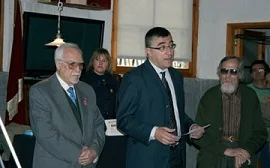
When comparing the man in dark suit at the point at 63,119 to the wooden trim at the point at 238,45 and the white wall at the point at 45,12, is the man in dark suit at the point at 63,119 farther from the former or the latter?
the wooden trim at the point at 238,45

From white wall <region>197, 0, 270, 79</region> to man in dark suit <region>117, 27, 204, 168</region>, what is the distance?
421 cm

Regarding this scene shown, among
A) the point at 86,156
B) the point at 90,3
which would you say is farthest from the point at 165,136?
the point at 90,3

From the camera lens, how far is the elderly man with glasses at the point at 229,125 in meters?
3.99

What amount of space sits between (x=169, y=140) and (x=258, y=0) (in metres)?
4.54

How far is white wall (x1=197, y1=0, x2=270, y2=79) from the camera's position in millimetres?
7648

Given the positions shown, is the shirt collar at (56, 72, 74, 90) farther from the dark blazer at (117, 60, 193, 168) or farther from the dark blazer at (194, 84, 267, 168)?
the dark blazer at (194, 84, 267, 168)

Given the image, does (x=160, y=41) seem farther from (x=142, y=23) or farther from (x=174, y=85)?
(x=142, y=23)

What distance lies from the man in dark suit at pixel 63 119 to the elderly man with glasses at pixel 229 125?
859mm

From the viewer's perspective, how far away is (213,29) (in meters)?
7.79

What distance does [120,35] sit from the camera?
708cm

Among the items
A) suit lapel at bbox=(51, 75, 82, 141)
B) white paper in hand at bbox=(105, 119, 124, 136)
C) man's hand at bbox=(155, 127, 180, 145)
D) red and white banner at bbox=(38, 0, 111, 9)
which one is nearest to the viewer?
man's hand at bbox=(155, 127, 180, 145)

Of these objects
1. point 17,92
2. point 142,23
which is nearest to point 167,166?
point 17,92

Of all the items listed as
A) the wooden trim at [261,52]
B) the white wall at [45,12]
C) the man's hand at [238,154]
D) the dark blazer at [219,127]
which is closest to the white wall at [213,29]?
the wooden trim at [261,52]

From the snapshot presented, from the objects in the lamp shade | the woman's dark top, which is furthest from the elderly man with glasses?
the lamp shade
